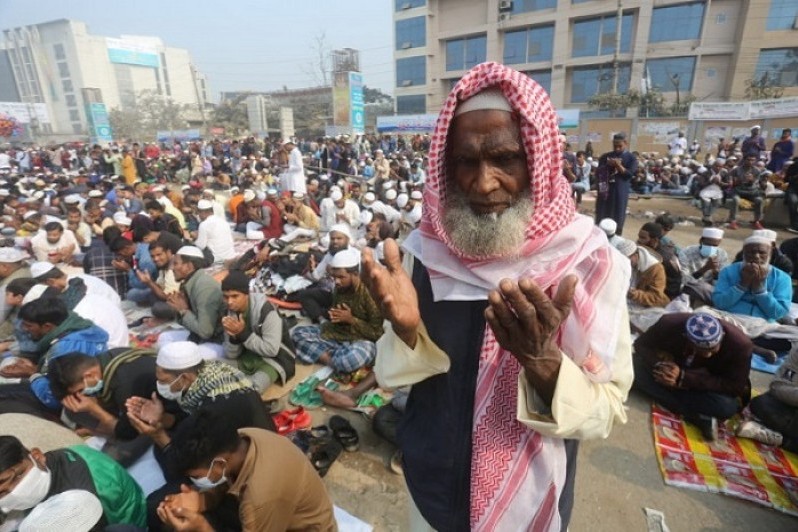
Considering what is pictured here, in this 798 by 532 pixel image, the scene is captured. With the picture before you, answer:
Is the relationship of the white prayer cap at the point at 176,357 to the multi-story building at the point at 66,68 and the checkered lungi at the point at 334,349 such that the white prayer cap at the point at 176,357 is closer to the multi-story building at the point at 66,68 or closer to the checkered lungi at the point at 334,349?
the checkered lungi at the point at 334,349

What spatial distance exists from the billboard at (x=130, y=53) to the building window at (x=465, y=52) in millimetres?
74241

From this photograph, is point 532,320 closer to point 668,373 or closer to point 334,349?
point 668,373

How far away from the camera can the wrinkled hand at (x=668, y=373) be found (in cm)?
345

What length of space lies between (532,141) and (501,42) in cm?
3831

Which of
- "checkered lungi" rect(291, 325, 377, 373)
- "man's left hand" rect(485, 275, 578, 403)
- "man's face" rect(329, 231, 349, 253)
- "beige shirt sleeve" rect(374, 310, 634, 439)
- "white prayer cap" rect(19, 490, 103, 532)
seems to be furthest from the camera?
"man's face" rect(329, 231, 349, 253)

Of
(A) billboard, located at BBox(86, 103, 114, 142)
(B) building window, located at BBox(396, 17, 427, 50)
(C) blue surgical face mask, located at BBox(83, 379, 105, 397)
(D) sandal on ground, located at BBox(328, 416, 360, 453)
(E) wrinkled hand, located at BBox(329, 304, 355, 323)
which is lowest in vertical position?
(D) sandal on ground, located at BBox(328, 416, 360, 453)

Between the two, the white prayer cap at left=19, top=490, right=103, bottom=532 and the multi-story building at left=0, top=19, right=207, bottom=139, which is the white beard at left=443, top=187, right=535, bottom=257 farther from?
the multi-story building at left=0, top=19, right=207, bottom=139

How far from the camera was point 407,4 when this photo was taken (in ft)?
121

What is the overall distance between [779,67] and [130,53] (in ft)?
319

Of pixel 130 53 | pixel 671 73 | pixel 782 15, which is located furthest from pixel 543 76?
pixel 130 53

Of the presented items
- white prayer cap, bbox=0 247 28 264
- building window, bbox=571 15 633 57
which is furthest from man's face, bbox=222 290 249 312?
building window, bbox=571 15 633 57

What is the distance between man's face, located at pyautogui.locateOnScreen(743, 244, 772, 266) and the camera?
4203 millimetres

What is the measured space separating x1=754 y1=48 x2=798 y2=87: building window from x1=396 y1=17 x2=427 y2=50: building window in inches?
942

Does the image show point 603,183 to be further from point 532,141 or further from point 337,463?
point 532,141
